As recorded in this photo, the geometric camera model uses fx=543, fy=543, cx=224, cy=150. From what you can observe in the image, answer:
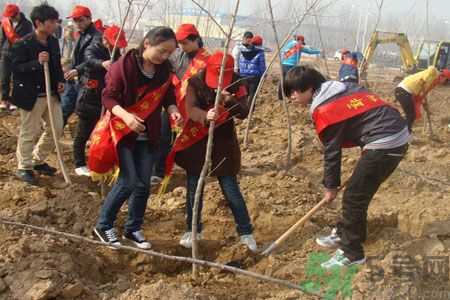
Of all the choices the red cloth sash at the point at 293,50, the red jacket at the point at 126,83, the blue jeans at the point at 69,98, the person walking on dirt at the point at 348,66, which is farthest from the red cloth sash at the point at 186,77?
the red cloth sash at the point at 293,50

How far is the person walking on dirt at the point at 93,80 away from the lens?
5.09 meters

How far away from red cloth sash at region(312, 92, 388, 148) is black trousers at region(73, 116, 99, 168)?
2.75m

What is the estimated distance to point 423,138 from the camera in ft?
29.4

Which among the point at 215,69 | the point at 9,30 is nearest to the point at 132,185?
the point at 215,69

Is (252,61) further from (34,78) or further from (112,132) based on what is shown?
(112,132)

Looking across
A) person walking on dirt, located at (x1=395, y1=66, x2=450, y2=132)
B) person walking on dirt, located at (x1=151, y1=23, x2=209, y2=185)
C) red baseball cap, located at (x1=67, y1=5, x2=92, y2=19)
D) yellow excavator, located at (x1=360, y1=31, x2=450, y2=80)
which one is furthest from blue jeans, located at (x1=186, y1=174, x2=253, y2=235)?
yellow excavator, located at (x1=360, y1=31, x2=450, y2=80)

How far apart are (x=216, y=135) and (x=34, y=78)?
1991mm

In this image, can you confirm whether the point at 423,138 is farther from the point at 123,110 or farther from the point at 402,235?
the point at 123,110

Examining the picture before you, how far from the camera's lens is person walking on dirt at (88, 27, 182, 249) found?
3.44 metres

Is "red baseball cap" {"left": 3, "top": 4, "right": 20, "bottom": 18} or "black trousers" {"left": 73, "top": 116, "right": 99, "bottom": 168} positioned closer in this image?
"black trousers" {"left": 73, "top": 116, "right": 99, "bottom": 168}

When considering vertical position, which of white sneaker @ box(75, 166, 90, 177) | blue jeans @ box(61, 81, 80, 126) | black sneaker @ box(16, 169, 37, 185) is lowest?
white sneaker @ box(75, 166, 90, 177)

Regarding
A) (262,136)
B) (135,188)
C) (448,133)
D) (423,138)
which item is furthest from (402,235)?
(448,133)

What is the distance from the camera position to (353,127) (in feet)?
11.0

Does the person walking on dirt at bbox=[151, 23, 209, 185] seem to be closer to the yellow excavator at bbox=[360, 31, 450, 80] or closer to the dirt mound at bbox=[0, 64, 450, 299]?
the dirt mound at bbox=[0, 64, 450, 299]
